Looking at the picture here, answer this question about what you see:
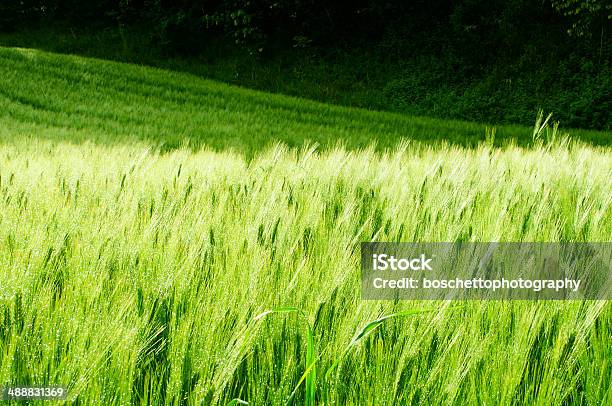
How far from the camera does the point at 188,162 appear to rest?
2.51 meters

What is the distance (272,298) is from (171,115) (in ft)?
26.0

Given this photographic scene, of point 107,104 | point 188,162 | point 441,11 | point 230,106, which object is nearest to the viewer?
point 188,162

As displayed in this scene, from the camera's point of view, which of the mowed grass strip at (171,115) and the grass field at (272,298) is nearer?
the grass field at (272,298)

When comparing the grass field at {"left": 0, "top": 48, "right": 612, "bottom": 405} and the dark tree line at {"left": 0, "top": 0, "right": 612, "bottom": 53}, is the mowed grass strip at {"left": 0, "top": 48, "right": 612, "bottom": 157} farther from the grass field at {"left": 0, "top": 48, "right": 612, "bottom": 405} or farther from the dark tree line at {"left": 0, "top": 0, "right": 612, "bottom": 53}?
the dark tree line at {"left": 0, "top": 0, "right": 612, "bottom": 53}

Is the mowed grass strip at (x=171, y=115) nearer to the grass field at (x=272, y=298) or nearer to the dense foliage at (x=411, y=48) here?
the dense foliage at (x=411, y=48)

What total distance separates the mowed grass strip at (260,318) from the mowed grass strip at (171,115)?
14.7ft

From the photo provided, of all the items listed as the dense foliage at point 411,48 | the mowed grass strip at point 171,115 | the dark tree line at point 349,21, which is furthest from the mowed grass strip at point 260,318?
the dark tree line at point 349,21

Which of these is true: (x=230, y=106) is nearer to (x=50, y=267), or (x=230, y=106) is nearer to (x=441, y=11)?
(x=441, y=11)

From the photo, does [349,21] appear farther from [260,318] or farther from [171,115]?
[260,318]

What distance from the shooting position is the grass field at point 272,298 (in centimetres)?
82

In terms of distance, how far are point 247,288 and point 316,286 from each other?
0.11 meters

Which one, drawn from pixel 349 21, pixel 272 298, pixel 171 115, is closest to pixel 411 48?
pixel 349 21

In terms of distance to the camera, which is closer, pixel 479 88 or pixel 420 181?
pixel 420 181

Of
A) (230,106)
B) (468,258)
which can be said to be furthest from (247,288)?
(230,106)
